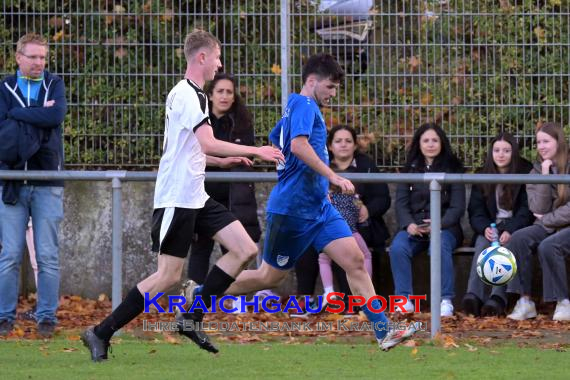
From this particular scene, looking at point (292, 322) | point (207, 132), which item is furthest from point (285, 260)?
point (292, 322)

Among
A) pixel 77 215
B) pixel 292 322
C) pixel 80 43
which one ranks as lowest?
pixel 292 322

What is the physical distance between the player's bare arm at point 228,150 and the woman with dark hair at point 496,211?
4135 millimetres

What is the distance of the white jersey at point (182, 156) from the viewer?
9.06 m

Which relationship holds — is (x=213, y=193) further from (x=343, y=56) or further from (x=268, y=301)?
(x=343, y=56)

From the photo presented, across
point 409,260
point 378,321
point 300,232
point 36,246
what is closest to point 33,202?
point 36,246

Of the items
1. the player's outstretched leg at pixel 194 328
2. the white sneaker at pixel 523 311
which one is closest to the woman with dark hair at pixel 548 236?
the white sneaker at pixel 523 311

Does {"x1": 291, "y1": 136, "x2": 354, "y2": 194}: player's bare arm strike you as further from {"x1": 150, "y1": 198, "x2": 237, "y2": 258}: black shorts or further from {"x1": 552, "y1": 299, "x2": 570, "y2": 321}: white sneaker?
{"x1": 552, "y1": 299, "x2": 570, "y2": 321}: white sneaker

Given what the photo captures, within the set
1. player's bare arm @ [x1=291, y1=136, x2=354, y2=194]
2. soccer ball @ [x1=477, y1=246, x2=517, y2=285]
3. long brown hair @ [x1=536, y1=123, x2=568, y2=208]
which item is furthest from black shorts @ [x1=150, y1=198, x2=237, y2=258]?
long brown hair @ [x1=536, y1=123, x2=568, y2=208]

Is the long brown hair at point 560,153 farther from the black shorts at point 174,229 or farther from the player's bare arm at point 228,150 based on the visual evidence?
the black shorts at point 174,229

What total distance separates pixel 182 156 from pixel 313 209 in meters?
1.05

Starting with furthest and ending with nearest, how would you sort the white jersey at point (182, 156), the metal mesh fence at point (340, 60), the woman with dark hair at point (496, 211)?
the metal mesh fence at point (340, 60) < the woman with dark hair at point (496, 211) < the white jersey at point (182, 156)

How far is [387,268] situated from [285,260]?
13.2 feet

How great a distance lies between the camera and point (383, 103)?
45.5 feet

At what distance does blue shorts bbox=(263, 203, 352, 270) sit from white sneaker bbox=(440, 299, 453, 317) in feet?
9.70
